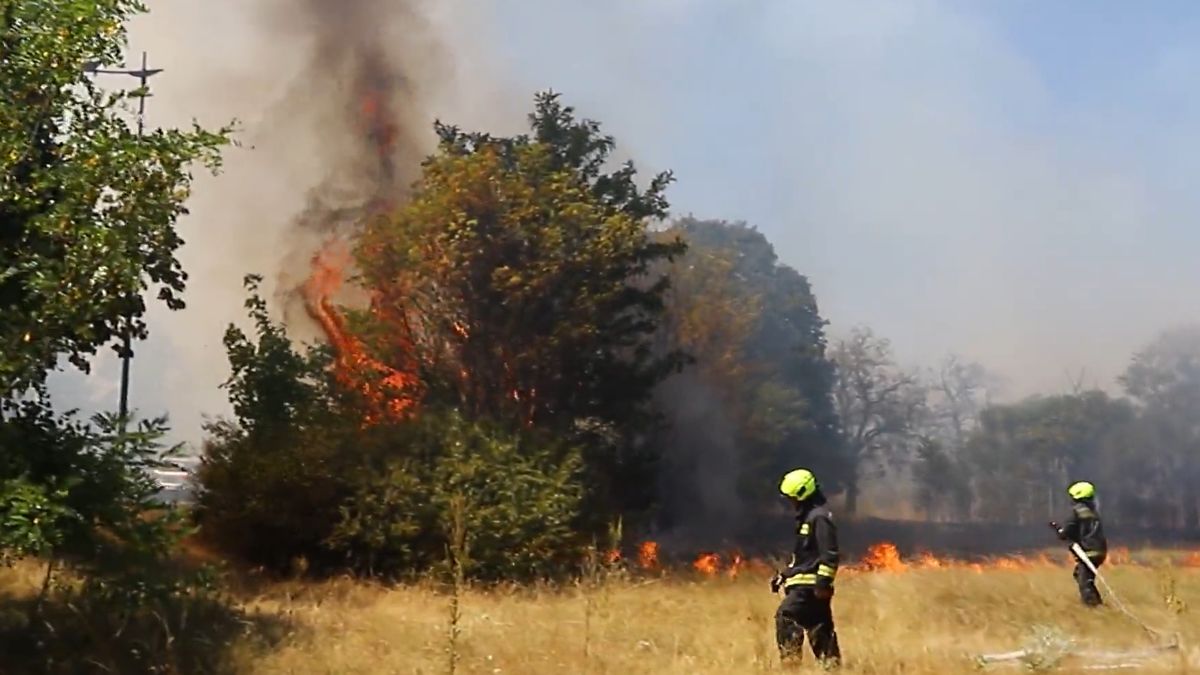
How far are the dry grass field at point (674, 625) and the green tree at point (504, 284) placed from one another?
15.5 ft

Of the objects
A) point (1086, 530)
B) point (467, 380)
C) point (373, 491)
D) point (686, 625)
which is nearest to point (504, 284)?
point (467, 380)

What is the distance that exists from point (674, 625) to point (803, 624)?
4689mm

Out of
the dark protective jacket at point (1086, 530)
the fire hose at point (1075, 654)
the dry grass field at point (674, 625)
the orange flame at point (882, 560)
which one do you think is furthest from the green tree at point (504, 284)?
the fire hose at point (1075, 654)

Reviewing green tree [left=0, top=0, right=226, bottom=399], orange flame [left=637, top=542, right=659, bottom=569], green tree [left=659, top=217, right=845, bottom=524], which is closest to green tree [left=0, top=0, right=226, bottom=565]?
green tree [left=0, top=0, right=226, bottom=399]

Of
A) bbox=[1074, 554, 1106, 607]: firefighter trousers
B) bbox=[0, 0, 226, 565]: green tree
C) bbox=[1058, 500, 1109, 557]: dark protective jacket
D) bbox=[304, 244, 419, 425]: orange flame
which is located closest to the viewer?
bbox=[0, 0, 226, 565]: green tree

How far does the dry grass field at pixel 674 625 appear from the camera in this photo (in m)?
10.0

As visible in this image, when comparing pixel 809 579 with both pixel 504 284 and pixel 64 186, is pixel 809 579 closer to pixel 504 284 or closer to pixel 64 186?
pixel 64 186

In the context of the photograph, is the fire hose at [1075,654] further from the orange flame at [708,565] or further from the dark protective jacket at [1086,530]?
the orange flame at [708,565]

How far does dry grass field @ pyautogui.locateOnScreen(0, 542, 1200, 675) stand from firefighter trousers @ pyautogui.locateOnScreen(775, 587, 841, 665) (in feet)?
0.60

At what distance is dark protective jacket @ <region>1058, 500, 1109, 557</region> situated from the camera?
45.6 ft

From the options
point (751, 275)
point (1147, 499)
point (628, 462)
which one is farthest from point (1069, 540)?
point (1147, 499)

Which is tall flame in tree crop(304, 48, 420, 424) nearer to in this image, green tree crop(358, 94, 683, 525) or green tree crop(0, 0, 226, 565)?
green tree crop(358, 94, 683, 525)

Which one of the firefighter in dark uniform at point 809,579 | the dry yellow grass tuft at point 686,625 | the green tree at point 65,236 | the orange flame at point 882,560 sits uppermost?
the green tree at point 65,236

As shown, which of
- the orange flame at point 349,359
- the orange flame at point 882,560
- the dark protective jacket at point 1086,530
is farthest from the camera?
the orange flame at point 882,560
